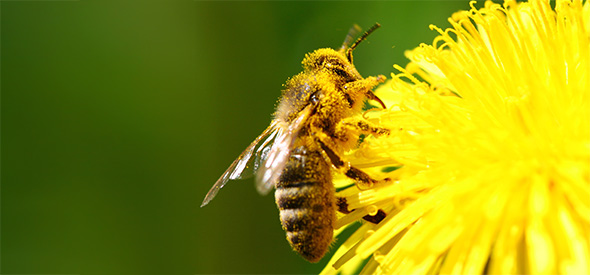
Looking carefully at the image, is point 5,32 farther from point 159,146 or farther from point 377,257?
point 377,257

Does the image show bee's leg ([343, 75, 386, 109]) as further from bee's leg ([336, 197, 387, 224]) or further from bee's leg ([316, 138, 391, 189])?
bee's leg ([336, 197, 387, 224])

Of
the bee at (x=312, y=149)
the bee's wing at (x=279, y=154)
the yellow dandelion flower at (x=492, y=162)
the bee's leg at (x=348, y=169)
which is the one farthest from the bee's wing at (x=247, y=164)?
the yellow dandelion flower at (x=492, y=162)

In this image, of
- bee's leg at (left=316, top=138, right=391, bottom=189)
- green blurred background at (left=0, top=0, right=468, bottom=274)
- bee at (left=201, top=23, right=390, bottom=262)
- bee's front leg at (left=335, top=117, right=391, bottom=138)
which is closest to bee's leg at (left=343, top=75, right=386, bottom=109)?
bee at (left=201, top=23, right=390, bottom=262)

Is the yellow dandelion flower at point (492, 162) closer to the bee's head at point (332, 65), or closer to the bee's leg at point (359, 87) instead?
the bee's leg at point (359, 87)

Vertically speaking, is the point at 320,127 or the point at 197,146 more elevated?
the point at 197,146

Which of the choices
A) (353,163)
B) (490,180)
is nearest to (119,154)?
(353,163)

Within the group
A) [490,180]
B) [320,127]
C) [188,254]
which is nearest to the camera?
[490,180]
